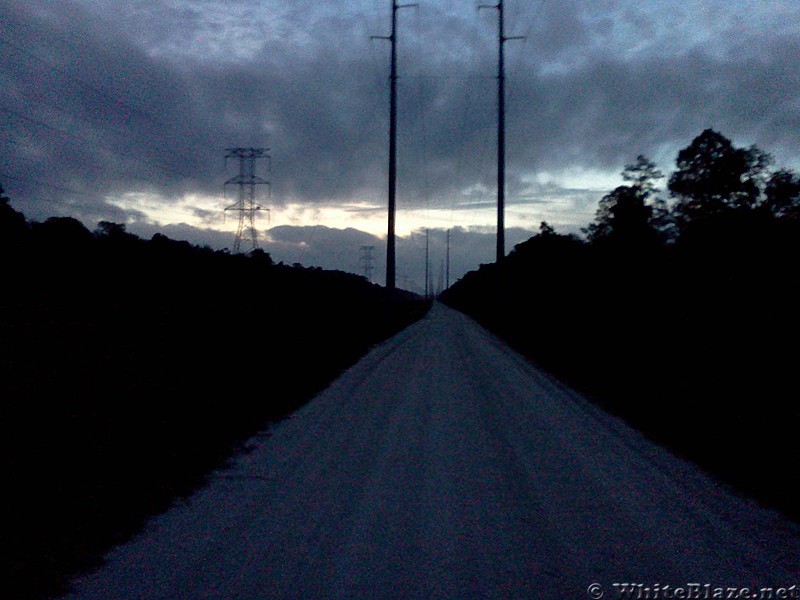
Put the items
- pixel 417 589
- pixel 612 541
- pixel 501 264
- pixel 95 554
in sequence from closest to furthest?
1. pixel 417 589
2. pixel 95 554
3. pixel 612 541
4. pixel 501 264

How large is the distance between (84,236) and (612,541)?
15908 millimetres

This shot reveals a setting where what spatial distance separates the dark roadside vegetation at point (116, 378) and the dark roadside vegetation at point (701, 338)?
6.67m

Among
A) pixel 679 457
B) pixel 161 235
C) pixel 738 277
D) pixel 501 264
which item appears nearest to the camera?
pixel 679 457

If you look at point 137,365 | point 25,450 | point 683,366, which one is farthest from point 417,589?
point 683,366

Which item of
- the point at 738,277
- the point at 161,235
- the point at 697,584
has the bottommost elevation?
the point at 697,584

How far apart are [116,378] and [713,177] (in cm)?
4051

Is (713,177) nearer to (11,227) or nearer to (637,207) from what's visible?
(637,207)

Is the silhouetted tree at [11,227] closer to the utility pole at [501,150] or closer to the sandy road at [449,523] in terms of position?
the sandy road at [449,523]

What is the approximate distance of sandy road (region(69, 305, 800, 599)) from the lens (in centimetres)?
525

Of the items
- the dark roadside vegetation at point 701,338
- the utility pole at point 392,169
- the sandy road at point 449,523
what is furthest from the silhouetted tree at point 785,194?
the sandy road at point 449,523

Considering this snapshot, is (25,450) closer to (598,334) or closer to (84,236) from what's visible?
(84,236)

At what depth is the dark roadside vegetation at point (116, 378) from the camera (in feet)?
20.8

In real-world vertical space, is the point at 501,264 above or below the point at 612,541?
above

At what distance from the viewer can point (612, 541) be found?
6109 mm
